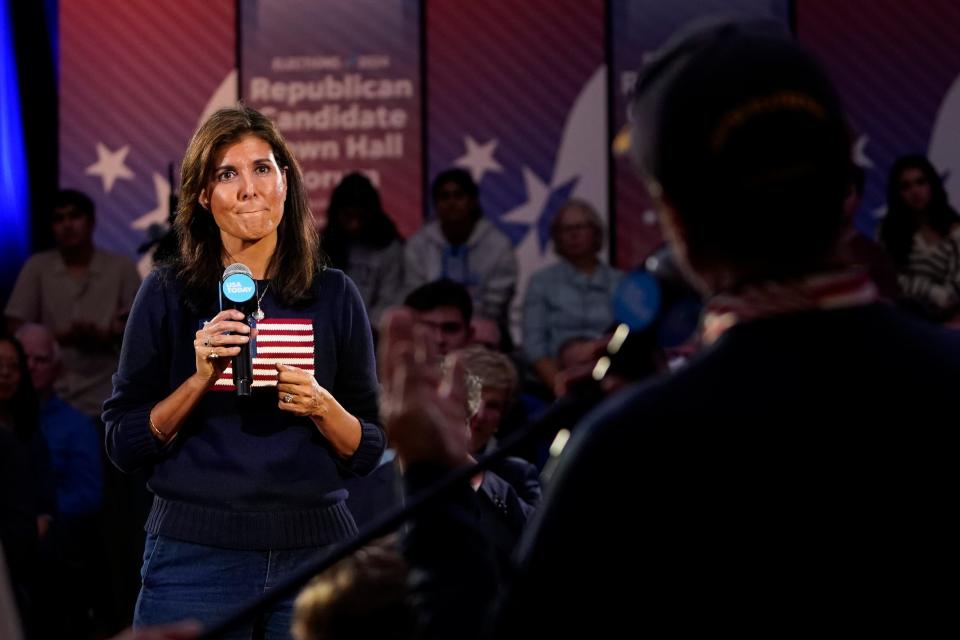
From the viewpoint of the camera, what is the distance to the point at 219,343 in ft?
9.17

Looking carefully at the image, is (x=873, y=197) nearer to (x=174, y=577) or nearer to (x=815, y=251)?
(x=174, y=577)

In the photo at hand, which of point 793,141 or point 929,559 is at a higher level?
point 793,141

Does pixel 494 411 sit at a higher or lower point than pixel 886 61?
lower

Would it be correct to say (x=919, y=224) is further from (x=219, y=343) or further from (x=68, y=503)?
(x=219, y=343)

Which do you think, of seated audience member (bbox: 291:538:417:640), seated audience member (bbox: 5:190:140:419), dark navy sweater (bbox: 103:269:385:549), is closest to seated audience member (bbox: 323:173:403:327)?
seated audience member (bbox: 5:190:140:419)

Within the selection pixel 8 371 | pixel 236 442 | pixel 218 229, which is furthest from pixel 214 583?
pixel 8 371

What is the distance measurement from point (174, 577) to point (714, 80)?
188 cm

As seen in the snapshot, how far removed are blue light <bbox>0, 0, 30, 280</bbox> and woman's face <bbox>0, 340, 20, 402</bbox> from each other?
2349mm

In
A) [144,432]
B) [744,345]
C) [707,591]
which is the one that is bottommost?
[144,432]

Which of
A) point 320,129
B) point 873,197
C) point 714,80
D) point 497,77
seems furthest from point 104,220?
point 714,80

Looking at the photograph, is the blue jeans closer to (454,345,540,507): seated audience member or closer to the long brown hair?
the long brown hair

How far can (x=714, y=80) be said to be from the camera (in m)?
1.31

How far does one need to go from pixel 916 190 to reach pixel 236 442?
4.57 meters

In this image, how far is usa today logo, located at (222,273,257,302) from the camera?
2.85 m
